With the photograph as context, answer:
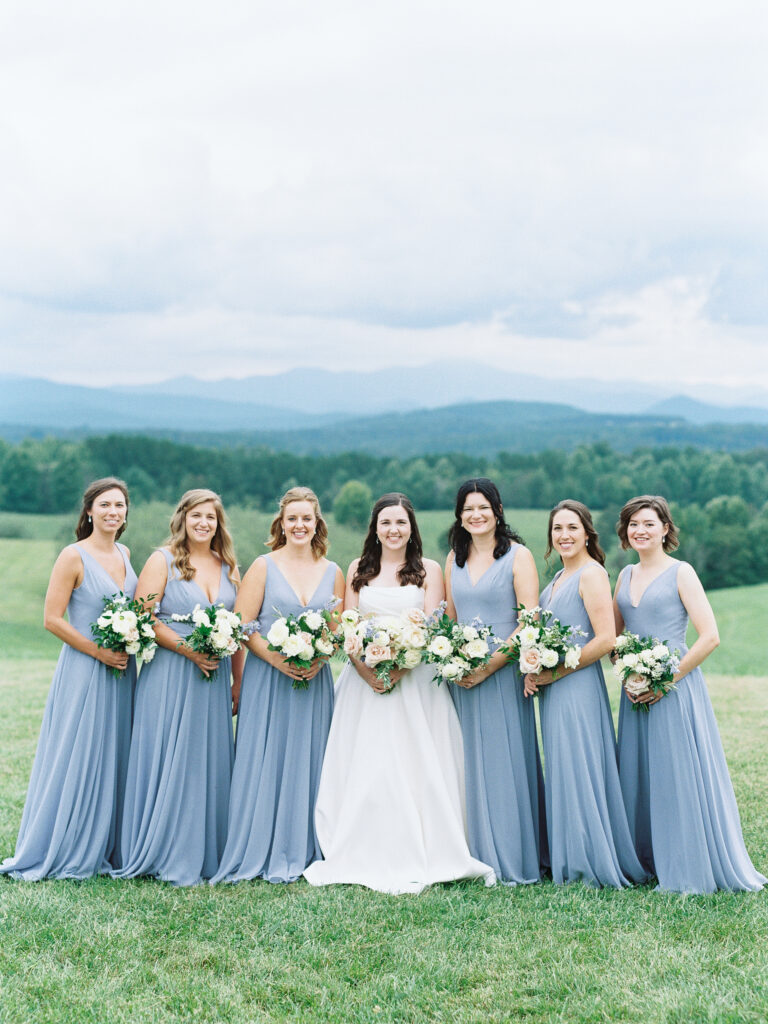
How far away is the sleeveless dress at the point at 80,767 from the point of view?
7199mm

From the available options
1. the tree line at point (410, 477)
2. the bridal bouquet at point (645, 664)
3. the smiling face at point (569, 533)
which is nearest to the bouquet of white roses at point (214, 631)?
the smiling face at point (569, 533)

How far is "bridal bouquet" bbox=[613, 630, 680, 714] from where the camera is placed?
22.0 ft

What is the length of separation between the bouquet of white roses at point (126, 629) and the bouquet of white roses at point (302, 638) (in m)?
0.88

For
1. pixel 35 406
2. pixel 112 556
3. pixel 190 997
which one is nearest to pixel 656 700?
pixel 190 997

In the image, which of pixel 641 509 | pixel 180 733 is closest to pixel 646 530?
pixel 641 509

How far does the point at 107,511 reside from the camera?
7.38 m

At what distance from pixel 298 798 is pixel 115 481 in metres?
2.83

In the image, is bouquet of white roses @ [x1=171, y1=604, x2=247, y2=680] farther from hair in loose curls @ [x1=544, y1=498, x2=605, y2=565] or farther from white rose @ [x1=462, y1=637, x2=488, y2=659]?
hair in loose curls @ [x1=544, y1=498, x2=605, y2=565]

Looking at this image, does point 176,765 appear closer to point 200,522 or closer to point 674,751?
point 200,522

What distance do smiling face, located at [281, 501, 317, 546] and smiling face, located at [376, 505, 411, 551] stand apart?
0.53m

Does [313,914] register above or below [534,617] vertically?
below

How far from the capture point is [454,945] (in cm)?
598

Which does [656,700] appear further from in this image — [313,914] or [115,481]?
[115,481]

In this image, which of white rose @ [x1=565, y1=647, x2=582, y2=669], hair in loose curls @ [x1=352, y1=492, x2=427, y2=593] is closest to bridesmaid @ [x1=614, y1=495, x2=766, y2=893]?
white rose @ [x1=565, y1=647, x2=582, y2=669]
